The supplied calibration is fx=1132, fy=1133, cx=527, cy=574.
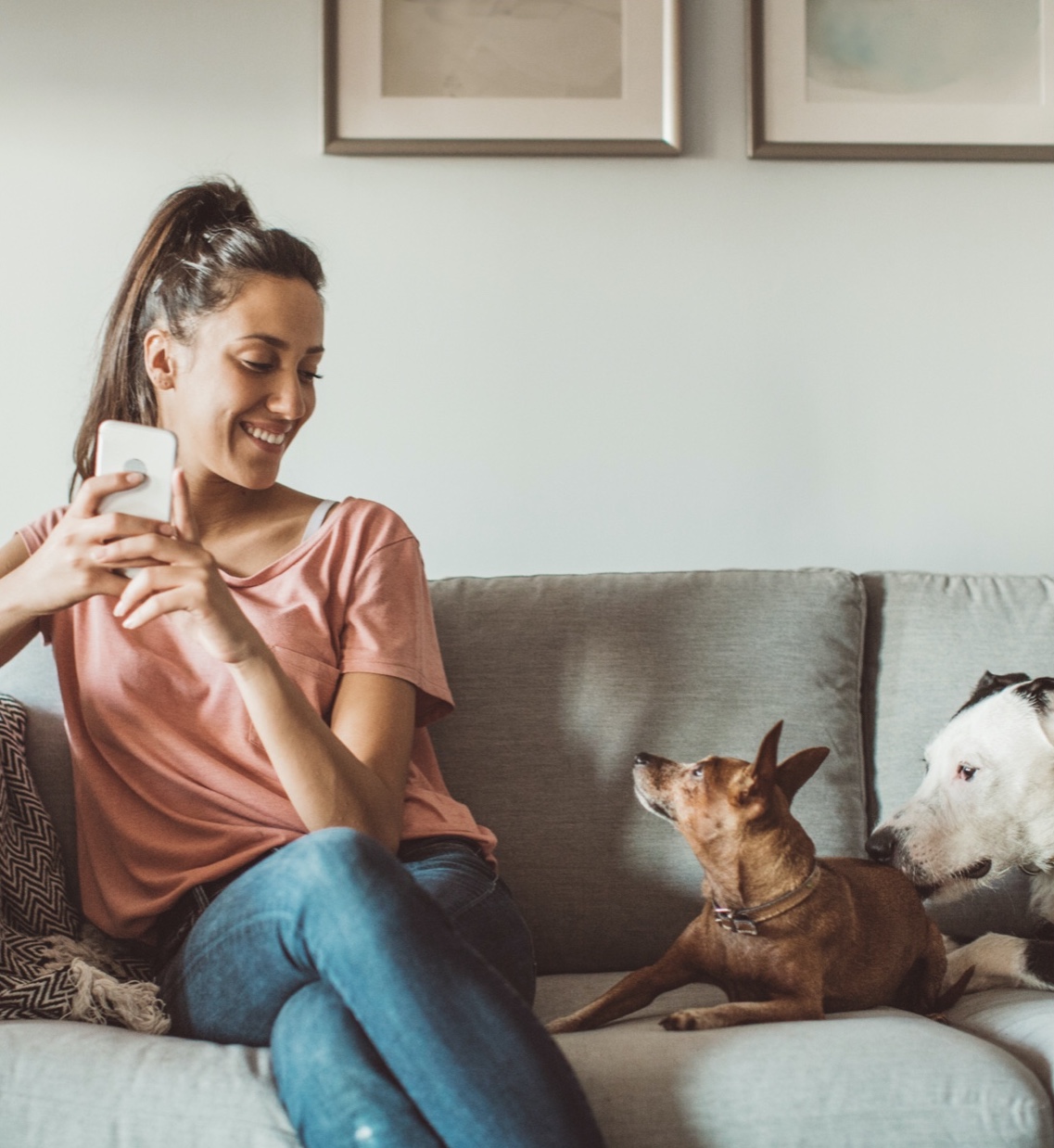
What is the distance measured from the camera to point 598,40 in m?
1.92

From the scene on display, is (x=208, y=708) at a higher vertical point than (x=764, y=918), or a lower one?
higher

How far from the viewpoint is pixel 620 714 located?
160 centimetres

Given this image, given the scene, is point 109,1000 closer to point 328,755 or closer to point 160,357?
point 328,755

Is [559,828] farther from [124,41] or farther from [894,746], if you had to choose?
[124,41]

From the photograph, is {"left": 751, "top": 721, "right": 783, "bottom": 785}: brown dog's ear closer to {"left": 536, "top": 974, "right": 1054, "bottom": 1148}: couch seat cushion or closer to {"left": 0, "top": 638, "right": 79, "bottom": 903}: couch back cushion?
{"left": 536, "top": 974, "right": 1054, "bottom": 1148}: couch seat cushion

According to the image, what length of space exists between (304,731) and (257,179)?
3.80 ft

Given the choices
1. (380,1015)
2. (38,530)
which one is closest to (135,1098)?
(380,1015)

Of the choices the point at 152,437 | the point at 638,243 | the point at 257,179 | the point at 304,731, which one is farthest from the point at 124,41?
the point at 304,731

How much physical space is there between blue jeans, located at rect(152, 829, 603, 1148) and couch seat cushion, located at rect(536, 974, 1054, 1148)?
0.49 ft

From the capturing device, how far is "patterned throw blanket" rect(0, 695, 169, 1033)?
3.65ft

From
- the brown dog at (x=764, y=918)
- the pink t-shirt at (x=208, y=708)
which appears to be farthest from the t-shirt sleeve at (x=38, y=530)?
the brown dog at (x=764, y=918)

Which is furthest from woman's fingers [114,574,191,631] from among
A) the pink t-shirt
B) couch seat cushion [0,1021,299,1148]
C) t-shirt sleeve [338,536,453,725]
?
couch seat cushion [0,1021,299,1148]

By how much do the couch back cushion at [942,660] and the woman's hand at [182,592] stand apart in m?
0.98

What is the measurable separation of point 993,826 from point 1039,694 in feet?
0.57
